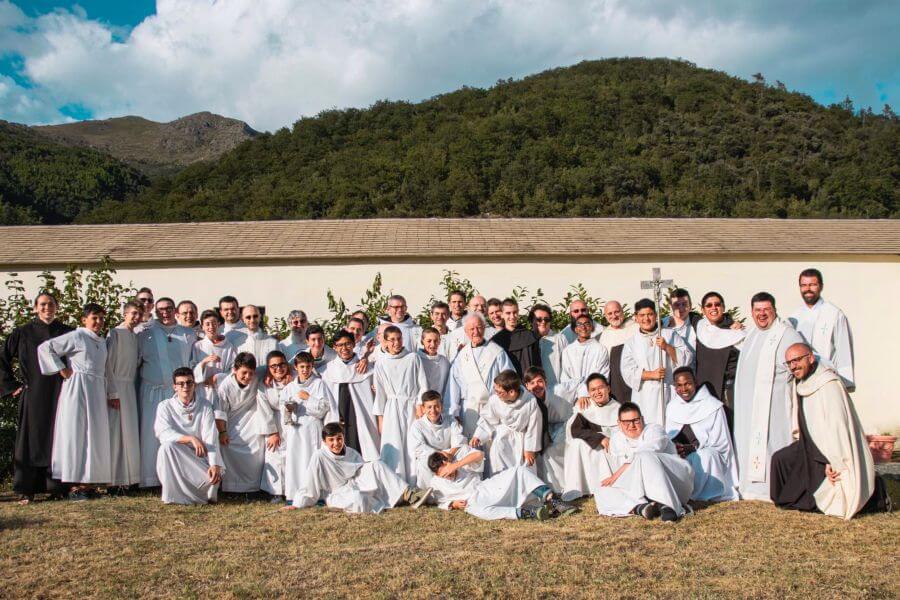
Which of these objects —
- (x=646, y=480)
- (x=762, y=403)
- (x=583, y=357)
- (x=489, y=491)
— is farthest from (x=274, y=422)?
(x=762, y=403)

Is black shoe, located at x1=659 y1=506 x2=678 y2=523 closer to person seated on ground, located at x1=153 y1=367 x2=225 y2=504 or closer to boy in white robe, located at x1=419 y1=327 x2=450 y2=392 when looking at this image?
boy in white robe, located at x1=419 y1=327 x2=450 y2=392

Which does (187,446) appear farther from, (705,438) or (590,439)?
(705,438)

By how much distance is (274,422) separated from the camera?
8617 mm

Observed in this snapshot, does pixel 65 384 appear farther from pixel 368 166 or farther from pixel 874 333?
pixel 368 166

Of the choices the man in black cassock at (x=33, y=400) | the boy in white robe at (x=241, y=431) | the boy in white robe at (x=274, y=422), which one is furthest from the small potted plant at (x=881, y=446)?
Result: the man in black cassock at (x=33, y=400)

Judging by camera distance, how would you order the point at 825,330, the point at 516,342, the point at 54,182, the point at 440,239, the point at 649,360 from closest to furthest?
the point at 825,330 < the point at 649,360 < the point at 516,342 < the point at 440,239 < the point at 54,182

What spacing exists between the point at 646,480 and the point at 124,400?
17.7 ft

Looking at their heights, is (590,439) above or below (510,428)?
below

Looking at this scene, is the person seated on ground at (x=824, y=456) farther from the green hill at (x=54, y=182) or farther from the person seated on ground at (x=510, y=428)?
the green hill at (x=54, y=182)

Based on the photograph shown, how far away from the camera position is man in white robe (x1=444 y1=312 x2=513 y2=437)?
28.2 feet

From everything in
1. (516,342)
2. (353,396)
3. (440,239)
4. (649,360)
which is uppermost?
(440,239)

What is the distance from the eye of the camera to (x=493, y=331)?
9375 mm

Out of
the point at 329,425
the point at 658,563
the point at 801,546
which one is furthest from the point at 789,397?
the point at 329,425

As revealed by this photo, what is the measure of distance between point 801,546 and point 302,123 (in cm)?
4165
